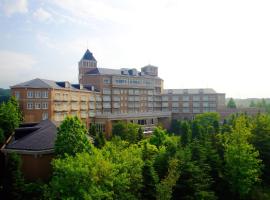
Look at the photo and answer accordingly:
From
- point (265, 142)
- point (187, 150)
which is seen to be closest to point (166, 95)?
point (265, 142)

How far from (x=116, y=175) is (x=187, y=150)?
9.42 meters

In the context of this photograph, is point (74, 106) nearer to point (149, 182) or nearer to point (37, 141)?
point (37, 141)

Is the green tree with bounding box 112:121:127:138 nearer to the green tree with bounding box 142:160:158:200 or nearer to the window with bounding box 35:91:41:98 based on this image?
the window with bounding box 35:91:41:98

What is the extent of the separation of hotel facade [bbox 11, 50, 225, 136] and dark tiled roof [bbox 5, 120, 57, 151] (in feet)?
94.6

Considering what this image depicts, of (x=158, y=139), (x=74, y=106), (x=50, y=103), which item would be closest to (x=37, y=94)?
(x=50, y=103)

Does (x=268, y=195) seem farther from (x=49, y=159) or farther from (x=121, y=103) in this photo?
(x=121, y=103)

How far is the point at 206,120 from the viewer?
265 feet

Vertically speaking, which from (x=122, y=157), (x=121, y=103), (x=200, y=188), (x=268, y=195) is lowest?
(x=268, y=195)

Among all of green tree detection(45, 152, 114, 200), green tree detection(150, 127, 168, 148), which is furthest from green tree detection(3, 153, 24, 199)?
green tree detection(150, 127, 168, 148)

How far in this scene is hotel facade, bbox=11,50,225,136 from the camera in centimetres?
6412

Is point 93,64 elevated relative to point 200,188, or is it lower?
elevated

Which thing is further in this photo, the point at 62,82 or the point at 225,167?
the point at 62,82

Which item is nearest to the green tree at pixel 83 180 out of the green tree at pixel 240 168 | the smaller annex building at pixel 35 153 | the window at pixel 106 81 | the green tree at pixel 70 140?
the green tree at pixel 70 140

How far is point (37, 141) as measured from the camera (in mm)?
33438
